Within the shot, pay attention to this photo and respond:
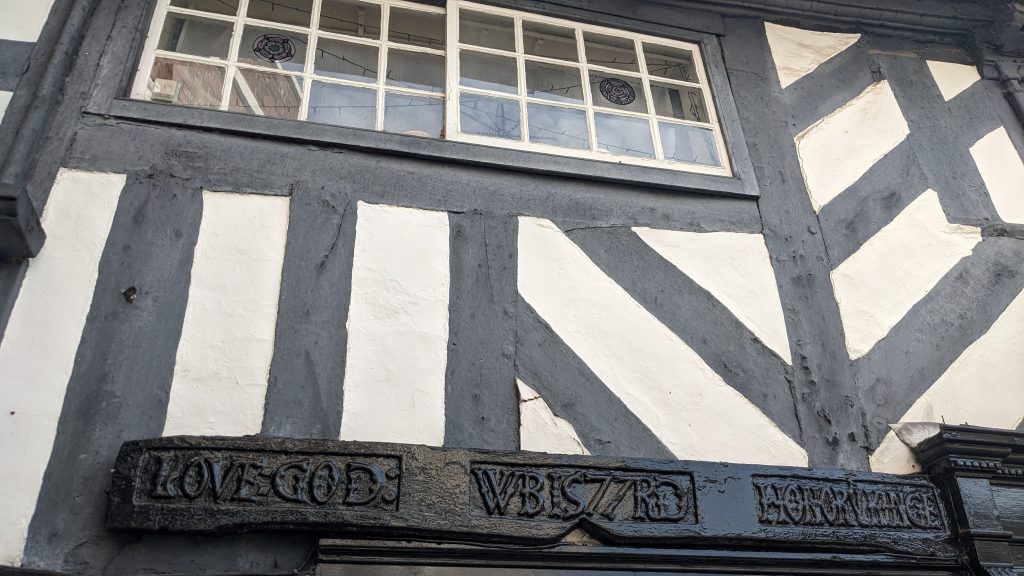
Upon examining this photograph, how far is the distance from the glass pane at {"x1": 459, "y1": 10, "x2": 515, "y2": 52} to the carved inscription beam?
2071mm

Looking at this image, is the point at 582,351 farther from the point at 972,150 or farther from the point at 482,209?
the point at 972,150

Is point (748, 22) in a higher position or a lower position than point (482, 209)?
higher

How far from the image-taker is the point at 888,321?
3342mm

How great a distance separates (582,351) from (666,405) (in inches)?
14.2

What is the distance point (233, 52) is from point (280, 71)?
206 mm

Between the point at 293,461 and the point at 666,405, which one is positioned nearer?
the point at 293,461

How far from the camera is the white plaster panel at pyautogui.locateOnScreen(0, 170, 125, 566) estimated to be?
2365mm

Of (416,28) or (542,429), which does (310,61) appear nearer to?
(416,28)

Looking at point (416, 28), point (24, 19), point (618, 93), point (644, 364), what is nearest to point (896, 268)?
point (644, 364)

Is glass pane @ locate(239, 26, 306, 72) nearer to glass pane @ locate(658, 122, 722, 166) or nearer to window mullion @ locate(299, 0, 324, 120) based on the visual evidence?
window mullion @ locate(299, 0, 324, 120)

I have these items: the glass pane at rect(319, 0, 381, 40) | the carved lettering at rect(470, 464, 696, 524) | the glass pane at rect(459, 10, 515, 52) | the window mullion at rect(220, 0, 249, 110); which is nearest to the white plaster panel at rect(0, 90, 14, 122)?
the window mullion at rect(220, 0, 249, 110)

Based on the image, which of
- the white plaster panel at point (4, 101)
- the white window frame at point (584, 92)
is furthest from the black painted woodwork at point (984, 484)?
the white plaster panel at point (4, 101)

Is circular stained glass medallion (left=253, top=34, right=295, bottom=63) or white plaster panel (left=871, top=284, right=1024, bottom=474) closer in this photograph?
white plaster panel (left=871, top=284, right=1024, bottom=474)

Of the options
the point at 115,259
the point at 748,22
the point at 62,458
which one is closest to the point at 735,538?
the point at 62,458
